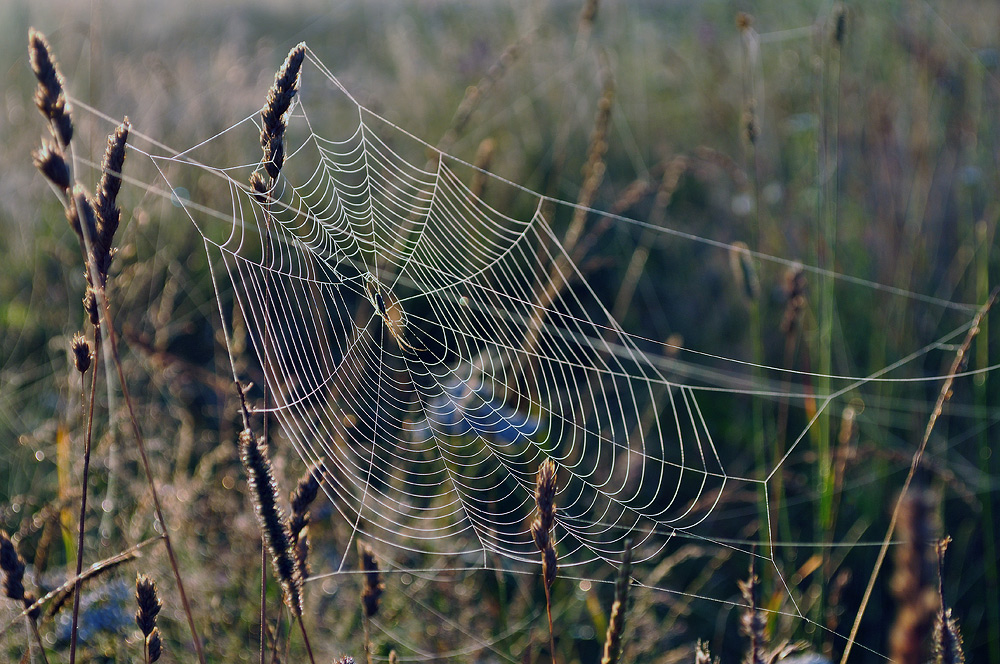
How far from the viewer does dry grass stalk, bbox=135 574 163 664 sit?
99 centimetres

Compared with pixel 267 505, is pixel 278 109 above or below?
above

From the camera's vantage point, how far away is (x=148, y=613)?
1.01 m

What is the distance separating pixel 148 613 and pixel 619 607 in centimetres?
62

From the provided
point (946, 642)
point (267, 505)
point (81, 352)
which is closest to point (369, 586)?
point (267, 505)

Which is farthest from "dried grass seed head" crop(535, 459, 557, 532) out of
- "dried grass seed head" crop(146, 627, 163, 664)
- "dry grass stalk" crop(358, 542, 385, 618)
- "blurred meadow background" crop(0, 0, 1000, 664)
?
"dried grass seed head" crop(146, 627, 163, 664)

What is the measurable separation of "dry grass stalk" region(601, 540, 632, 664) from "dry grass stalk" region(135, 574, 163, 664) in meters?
0.59

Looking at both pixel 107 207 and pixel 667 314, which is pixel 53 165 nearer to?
pixel 107 207

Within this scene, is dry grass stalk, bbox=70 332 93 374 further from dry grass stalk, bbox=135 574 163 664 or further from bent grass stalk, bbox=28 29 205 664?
dry grass stalk, bbox=135 574 163 664

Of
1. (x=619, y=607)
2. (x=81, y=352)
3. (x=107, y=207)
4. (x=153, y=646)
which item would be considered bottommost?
(x=153, y=646)

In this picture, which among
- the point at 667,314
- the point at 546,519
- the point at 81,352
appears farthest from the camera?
the point at 667,314

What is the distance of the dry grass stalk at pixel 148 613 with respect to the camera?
3.26 feet

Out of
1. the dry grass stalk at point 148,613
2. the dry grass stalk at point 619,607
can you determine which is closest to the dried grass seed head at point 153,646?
the dry grass stalk at point 148,613

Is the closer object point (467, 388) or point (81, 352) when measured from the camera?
point (81, 352)

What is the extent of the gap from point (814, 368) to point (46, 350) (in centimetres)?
297
